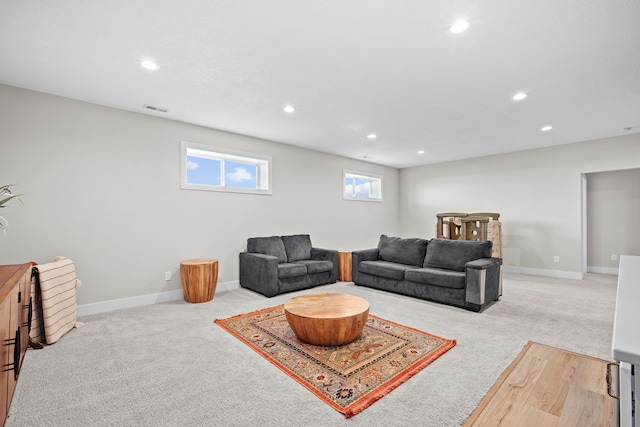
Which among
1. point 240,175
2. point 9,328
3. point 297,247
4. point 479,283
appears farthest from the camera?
point 297,247

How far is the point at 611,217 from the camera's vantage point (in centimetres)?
577

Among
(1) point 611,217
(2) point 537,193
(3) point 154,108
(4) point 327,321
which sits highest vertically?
(3) point 154,108

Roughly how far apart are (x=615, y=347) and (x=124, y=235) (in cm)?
450

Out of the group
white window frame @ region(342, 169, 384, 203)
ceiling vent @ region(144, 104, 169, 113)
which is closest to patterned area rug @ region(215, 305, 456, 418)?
ceiling vent @ region(144, 104, 169, 113)

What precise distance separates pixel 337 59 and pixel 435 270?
3070 mm

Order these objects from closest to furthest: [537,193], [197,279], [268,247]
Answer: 1. [197,279]
2. [268,247]
3. [537,193]

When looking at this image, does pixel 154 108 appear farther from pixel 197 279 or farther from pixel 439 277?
pixel 439 277

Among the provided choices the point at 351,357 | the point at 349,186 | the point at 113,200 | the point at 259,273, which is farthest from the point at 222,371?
the point at 349,186

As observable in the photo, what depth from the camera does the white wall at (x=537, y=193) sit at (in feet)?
18.0

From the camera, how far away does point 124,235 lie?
381cm

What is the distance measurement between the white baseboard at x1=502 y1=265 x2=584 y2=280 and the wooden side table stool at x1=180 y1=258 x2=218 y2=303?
6.08 meters

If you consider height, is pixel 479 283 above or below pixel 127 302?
above

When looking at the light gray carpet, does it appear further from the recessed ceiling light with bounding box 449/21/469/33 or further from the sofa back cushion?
the recessed ceiling light with bounding box 449/21/469/33

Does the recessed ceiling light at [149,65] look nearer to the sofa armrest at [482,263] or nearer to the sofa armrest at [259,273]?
the sofa armrest at [259,273]
